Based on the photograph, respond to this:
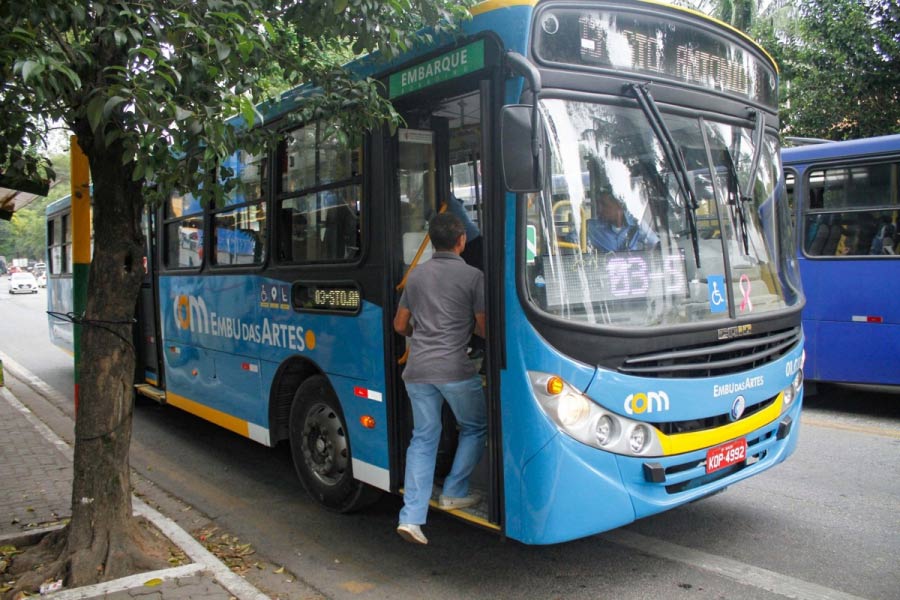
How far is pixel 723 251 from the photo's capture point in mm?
4039

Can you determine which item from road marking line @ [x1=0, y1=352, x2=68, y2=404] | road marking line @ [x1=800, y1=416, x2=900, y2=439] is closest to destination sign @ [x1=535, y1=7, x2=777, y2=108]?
road marking line @ [x1=800, y1=416, x2=900, y2=439]

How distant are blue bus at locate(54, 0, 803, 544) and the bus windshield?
0.04 feet

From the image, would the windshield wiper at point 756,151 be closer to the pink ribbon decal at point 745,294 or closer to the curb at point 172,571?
the pink ribbon decal at point 745,294

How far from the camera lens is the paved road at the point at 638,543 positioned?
3982 mm

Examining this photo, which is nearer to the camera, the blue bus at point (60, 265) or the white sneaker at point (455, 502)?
the white sneaker at point (455, 502)

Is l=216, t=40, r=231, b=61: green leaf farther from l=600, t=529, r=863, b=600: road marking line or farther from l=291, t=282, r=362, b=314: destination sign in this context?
l=600, t=529, r=863, b=600: road marking line

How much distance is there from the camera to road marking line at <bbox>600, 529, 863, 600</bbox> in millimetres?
3797

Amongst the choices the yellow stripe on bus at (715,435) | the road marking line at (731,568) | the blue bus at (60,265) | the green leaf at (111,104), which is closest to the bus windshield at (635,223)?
the yellow stripe on bus at (715,435)

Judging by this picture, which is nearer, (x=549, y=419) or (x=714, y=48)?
(x=549, y=419)

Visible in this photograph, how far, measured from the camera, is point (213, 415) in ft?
21.9

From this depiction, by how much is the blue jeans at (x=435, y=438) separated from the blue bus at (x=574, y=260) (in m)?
0.23

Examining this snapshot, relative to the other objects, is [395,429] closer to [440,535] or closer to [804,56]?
[440,535]

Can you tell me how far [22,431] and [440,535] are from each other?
5453mm

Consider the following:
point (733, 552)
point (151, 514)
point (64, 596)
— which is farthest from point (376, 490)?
point (733, 552)
